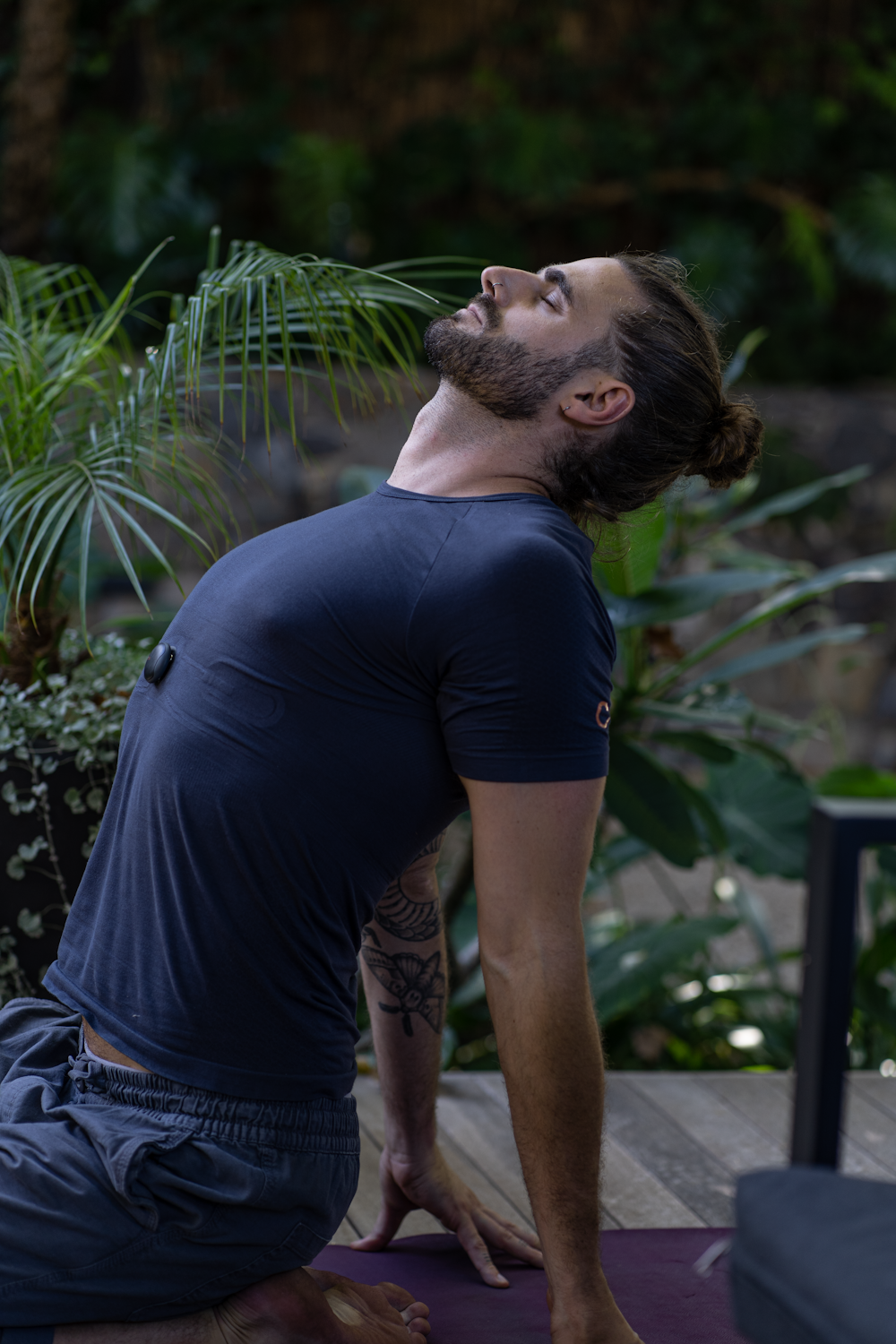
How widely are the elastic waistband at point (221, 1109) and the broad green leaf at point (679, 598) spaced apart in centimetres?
132

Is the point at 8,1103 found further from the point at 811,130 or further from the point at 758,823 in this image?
the point at 811,130

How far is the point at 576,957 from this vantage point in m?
1.12

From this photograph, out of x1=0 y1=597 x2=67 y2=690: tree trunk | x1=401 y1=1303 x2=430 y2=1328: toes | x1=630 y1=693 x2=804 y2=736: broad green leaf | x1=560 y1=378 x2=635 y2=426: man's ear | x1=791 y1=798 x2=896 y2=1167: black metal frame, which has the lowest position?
x1=401 y1=1303 x2=430 y2=1328: toes

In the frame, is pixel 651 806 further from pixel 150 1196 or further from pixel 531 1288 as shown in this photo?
pixel 150 1196

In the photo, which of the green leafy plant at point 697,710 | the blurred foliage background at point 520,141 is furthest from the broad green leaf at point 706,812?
the blurred foliage background at point 520,141

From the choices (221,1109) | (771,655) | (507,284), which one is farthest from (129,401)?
Result: (771,655)

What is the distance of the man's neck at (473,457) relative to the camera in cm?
126

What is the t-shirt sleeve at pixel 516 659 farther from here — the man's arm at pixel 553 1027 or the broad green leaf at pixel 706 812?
the broad green leaf at pixel 706 812

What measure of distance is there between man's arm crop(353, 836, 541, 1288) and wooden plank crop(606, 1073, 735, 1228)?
0.35m

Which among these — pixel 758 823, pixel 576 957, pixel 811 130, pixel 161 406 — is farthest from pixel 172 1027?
pixel 811 130

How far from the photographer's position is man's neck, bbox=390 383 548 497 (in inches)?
49.5

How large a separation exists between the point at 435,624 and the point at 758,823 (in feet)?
5.60

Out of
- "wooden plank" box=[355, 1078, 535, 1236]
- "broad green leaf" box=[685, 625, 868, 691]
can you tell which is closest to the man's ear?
"wooden plank" box=[355, 1078, 535, 1236]

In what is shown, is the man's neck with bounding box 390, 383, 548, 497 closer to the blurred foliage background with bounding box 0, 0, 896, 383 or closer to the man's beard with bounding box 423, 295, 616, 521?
the man's beard with bounding box 423, 295, 616, 521
